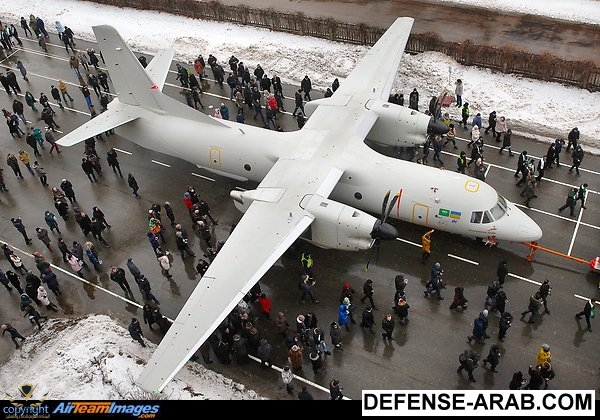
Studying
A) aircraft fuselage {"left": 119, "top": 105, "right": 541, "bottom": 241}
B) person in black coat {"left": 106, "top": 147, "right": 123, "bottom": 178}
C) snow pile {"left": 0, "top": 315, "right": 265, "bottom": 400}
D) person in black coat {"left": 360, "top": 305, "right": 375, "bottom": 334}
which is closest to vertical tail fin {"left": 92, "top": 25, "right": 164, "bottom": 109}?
aircraft fuselage {"left": 119, "top": 105, "right": 541, "bottom": 241}

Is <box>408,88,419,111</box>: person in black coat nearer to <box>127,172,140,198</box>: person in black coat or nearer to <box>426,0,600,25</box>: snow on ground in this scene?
<box>426,0,600,25</box>: snow on ground

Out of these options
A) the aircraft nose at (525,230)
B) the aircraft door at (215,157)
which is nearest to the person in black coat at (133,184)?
the aircraft door at (215,157)

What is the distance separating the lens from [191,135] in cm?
2806

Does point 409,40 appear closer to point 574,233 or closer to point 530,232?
point 574,233

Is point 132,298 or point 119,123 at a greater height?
point 119,123

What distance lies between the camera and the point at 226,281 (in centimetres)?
2130

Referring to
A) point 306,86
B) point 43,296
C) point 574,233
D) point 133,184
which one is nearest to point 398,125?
point 306,86

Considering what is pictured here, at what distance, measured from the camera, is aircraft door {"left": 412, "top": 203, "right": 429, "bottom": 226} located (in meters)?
24.2

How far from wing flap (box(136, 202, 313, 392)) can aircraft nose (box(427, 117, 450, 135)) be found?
30.0 ft

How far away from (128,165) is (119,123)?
365 cm

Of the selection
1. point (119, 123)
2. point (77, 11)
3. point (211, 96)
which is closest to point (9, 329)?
point (119, 123)

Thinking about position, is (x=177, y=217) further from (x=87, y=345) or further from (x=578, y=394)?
(x=578, y=394)

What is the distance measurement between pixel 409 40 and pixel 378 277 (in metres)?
21.7

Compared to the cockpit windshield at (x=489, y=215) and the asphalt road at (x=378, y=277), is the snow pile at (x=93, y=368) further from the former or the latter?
the cockpit windshield at (x=489, y=215)
